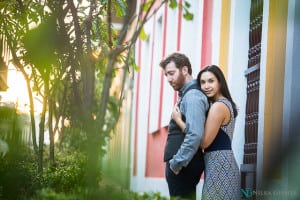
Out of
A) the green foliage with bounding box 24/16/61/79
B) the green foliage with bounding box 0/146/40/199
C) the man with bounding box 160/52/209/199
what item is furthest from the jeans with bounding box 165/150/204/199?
the green foliage with bounding box 0/146/40/199

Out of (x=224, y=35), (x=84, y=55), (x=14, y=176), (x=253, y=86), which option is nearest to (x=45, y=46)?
(x=84, y=55)

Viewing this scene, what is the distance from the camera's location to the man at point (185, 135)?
4992 millimetres

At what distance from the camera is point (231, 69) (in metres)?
7.44

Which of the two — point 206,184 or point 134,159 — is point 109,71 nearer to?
point 206,184

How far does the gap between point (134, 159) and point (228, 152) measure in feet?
41.1

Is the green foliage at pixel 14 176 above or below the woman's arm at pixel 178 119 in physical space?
below

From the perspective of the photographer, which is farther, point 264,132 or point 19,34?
point 264,132

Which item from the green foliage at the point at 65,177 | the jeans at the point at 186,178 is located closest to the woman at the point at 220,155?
the jeans at the point at 186,178

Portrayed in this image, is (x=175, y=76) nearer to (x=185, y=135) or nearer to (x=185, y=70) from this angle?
(x=185, y=70)

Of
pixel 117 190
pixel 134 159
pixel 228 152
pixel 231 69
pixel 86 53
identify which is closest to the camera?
pixel 117 190

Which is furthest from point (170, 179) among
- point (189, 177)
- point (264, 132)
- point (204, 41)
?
point (204, 41)

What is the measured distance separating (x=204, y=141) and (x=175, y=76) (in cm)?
68

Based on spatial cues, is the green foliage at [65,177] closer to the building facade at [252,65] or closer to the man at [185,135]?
the man at [185,135]

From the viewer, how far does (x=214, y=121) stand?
5023mm
